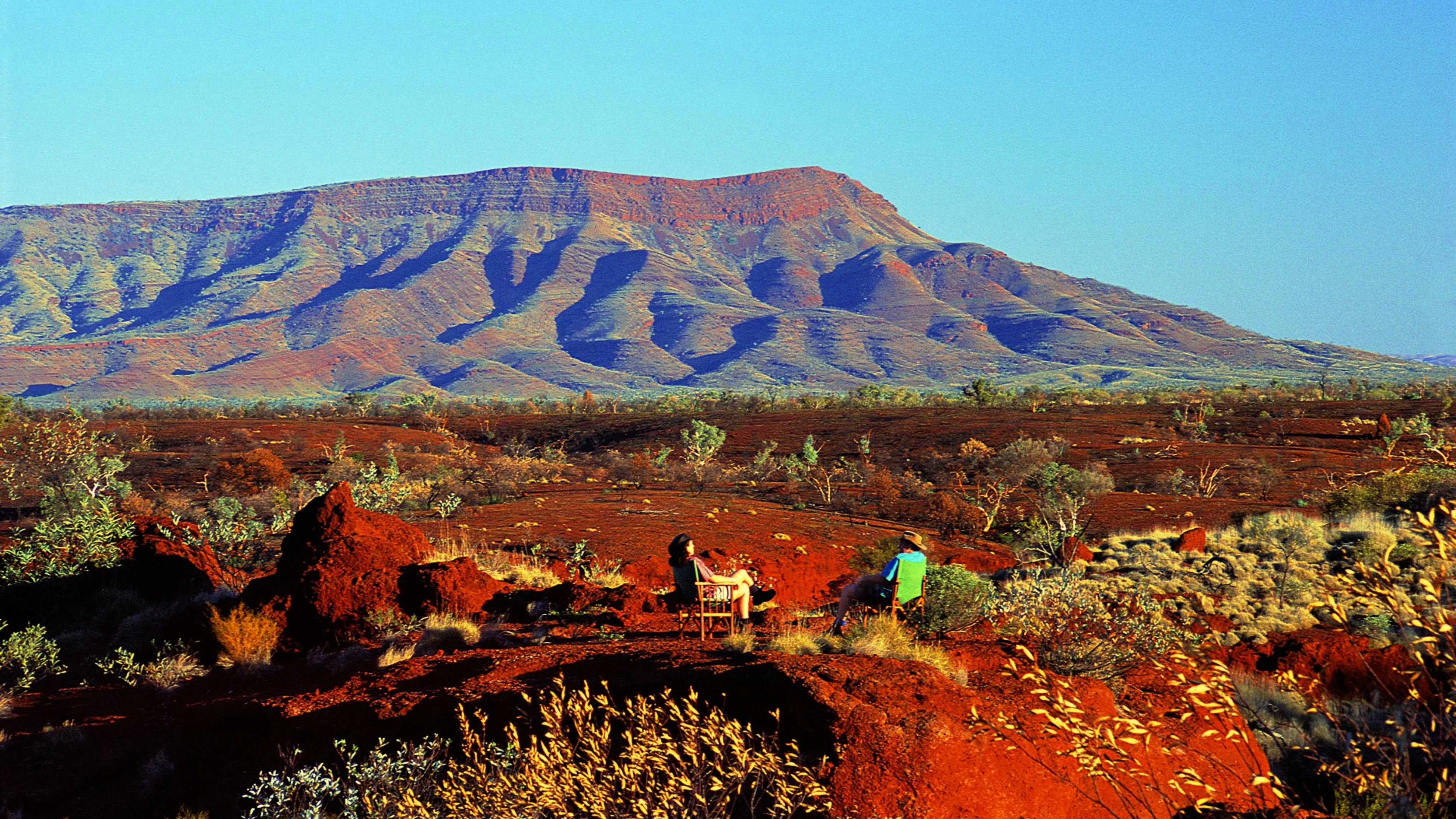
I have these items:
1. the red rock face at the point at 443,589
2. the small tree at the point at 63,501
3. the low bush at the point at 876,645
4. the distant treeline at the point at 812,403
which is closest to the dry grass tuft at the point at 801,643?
the low bush at the point at 876,645

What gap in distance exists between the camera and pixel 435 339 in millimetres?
160000

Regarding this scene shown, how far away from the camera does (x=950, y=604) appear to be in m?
8.45

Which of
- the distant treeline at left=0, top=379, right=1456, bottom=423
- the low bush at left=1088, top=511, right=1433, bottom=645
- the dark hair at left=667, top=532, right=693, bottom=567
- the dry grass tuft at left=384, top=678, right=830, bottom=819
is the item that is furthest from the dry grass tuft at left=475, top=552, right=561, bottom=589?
the distant treeline at left=0, top=379, right=1456, bottom=423

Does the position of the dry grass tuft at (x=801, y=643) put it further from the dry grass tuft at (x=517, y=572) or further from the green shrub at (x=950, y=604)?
the dry grass tuft at (x=517, y=572)

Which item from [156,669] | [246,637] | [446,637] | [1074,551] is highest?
[1074,551]

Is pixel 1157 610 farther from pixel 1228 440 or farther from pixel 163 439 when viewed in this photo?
pixel 163 439

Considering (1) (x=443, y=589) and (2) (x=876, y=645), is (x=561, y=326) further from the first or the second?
(2) (x=876, y=645)

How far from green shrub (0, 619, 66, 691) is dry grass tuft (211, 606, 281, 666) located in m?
1.61

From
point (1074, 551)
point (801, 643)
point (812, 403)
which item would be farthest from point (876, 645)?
point (812, 403)

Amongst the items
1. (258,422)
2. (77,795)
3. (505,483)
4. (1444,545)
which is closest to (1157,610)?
(1444,545)

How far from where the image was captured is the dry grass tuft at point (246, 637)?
29.5 feet

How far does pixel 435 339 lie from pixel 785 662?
162289mm

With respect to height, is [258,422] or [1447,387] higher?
[1447,387]

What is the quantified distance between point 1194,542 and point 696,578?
8.42 meters
